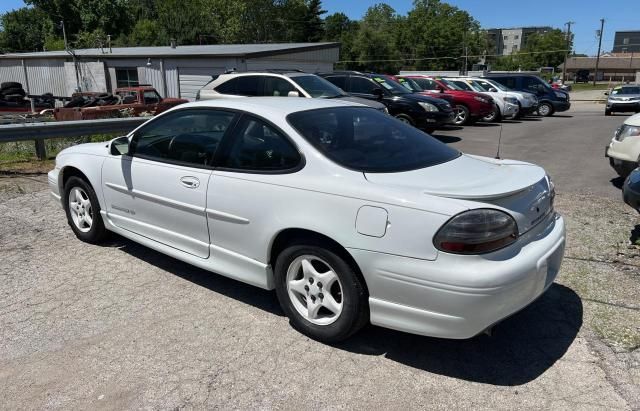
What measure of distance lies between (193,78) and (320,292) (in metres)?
23.2

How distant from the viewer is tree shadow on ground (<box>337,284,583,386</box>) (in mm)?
3055

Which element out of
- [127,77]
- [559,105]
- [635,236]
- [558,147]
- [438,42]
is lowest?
[558,147]

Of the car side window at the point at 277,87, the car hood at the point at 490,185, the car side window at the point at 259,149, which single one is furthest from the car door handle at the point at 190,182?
the car side window at the point at 277,87

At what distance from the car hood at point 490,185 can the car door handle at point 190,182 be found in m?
1.38

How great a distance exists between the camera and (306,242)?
3.23m

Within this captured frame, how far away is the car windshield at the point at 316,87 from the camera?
10234 millimetres

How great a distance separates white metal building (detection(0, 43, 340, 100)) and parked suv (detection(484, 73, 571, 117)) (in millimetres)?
9637

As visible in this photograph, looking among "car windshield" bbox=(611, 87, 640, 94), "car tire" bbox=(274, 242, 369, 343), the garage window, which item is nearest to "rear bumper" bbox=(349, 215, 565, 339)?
"car tire" bbox=(274, 242, 369, 343)

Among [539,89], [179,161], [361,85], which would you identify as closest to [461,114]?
[361,85]

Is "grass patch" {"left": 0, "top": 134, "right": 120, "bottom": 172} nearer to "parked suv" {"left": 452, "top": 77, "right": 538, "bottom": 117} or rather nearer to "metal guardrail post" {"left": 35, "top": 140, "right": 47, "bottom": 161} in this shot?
"metal guardrail post" {"left": 35, "top": 140, "right": 47, "bottom": 161}

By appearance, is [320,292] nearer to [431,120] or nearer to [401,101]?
[431,120]

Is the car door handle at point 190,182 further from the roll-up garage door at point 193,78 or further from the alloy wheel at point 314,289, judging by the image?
the roll-up garage door at point 193,78

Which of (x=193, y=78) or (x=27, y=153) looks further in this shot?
(x=193, y=78)

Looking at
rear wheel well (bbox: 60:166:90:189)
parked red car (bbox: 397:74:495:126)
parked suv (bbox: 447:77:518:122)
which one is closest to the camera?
rear wheel well (bbox: 60:166:90:189)
